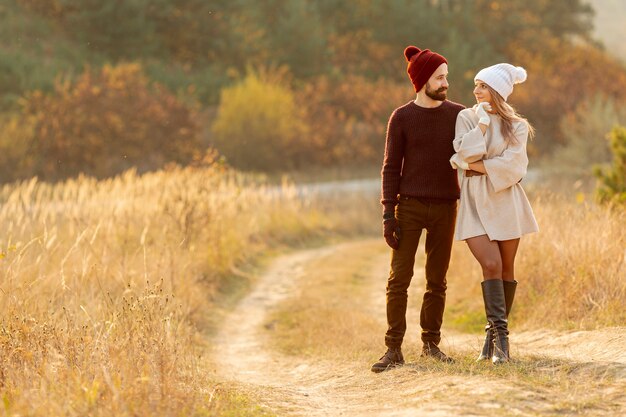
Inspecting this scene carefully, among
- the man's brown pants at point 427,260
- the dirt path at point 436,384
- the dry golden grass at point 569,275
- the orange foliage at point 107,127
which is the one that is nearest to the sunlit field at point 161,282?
the dry golden grass at point 569,275

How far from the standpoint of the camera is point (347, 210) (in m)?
20.5

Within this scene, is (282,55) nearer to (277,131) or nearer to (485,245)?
(277,131)

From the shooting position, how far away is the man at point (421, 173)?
20.9 ft

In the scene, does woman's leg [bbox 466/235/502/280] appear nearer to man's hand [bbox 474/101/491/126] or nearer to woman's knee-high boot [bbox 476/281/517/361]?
woman's knee-high boot [bbox 476/281/517/361]

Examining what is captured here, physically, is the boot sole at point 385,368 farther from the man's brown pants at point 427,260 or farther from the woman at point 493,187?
the woman at point 493,187

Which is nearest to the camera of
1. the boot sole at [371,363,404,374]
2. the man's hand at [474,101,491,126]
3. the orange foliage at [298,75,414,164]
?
the man's hand at [474,101,491,126]

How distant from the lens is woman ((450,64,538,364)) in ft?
20.3

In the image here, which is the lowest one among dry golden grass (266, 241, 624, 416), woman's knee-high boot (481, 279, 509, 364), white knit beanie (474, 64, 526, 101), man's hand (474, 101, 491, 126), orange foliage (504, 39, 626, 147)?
dry golden grass (266, 241, 624, 416)

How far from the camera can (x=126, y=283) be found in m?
8.80

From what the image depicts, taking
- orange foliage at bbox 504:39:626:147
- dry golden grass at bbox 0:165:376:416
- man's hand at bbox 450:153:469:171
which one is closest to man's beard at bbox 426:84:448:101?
man's hand at bbox 450:153:469:171

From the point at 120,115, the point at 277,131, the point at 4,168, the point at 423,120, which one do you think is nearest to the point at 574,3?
the point at 277,131

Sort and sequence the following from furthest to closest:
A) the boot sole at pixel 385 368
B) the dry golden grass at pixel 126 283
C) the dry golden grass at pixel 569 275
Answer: the dry golden grass at pixel 569 275 → the boot sole at pixel 385 368 → the dry golden grass at pixel 126 283

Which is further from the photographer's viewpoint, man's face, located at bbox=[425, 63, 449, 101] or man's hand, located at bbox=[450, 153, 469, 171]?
man's face, located at bbox=[425, 63, 449, 101]

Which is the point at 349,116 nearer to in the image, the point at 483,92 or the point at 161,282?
the point at 483,92
